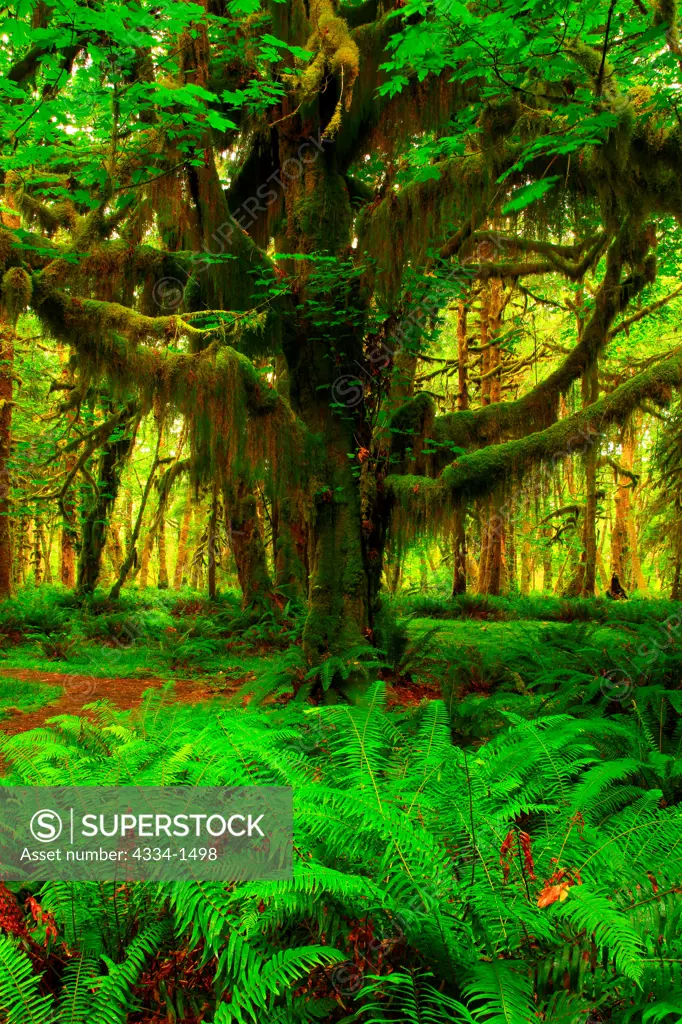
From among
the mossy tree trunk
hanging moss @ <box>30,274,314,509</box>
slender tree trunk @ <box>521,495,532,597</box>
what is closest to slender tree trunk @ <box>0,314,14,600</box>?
the mossy tree trunk

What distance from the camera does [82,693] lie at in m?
6.92

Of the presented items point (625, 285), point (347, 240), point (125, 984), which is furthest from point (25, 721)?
point (625, 285)

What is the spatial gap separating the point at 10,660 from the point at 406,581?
1477cm

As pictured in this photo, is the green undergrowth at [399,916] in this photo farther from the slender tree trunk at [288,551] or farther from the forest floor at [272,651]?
the slender tree trunk at [288,551]

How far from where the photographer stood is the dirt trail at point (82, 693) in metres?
5.80

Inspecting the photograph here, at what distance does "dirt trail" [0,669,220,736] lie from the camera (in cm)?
580

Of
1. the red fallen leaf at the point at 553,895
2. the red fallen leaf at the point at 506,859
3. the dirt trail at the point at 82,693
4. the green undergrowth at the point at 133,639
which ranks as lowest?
the dirt trail at the point at 82,693

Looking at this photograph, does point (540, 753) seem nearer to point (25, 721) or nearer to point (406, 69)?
point (25, 721)

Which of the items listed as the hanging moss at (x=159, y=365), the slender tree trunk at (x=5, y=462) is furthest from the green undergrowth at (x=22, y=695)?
the slender tree trunk at (x=5, y=462)

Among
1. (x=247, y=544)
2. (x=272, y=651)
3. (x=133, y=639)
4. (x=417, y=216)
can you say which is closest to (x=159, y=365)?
(x=417, y=216)

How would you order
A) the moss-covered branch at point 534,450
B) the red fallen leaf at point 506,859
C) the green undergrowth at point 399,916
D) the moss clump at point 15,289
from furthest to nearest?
the moss-covered branch at point 534,450
the moss clump at point 15,289
the red fallen leaf at point 506,859
the green undergrowth at point 399,916

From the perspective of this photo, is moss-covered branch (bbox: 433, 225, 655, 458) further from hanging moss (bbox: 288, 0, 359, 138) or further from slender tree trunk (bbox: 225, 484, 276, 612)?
slender tree trunk (bbox: 225, 484, 276, 612)

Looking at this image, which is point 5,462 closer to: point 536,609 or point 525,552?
point 536,609

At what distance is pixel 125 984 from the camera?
1.81 metres
